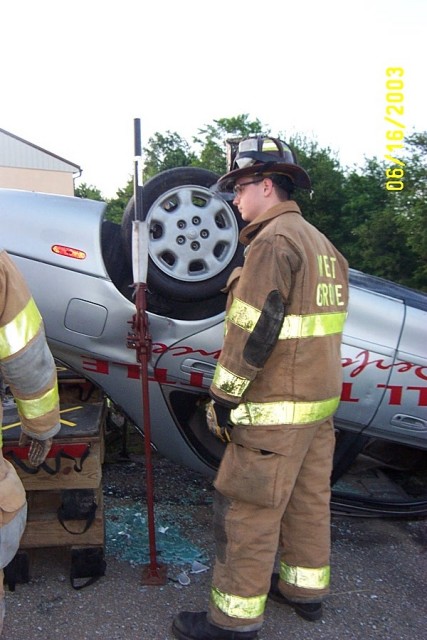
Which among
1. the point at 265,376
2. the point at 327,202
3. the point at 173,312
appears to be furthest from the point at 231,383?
the point at 327,202

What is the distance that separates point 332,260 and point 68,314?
4.42ft

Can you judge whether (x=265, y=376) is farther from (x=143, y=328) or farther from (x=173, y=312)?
(x=173, y=312)

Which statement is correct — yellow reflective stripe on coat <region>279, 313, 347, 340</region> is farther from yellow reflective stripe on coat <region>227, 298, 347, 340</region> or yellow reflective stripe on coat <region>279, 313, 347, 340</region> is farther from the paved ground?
the paved ground

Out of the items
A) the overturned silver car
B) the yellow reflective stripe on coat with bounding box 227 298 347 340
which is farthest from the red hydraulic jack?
the yellow reflective stripe on coat with bounding box 227 298 347 340

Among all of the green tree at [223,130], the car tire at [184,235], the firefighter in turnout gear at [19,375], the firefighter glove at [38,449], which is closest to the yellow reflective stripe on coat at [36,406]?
the firefighter in turnout gear at [19,375]

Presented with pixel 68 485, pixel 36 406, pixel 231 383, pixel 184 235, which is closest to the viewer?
pixel 36 406

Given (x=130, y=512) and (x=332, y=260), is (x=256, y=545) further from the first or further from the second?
(x=130, y=512)

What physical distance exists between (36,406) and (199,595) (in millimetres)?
1374

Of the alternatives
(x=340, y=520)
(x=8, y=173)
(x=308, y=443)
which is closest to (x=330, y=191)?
(x=340, y=520)

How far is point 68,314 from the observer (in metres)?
3.15

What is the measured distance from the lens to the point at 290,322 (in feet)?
7.75

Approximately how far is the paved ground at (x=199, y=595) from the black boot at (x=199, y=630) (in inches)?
3.1

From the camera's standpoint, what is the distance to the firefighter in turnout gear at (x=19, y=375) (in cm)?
192

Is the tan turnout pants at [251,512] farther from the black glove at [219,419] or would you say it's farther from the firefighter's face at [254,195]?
the firefighter's face at [254,195]
